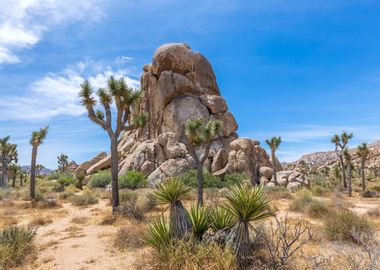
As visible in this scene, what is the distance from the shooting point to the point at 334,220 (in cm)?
883

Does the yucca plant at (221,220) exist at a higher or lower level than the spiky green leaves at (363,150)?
lower

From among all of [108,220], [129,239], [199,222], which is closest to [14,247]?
[129,239]

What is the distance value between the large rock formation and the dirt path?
60.5 ft

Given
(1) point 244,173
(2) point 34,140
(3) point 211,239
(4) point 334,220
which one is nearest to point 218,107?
(1) point 244,173

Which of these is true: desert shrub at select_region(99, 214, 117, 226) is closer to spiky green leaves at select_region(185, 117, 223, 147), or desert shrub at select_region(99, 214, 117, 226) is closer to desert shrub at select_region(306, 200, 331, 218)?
spiky green leaves at select_region(185, 117, 223, 147)

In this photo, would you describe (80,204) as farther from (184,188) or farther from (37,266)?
(184,188)

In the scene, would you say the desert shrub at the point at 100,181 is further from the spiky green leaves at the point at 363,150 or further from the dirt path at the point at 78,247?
the spiky green leaves at the point at 363,150

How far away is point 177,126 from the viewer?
3747 centimetres

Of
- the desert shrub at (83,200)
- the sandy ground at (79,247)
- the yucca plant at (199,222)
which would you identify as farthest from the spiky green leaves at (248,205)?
the desert shrub at (83,200)

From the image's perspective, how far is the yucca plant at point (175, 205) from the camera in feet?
20.5

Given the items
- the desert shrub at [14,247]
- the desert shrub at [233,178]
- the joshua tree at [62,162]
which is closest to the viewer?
the desert shrub at [14,247]

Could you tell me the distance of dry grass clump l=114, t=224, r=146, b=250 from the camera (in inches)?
315

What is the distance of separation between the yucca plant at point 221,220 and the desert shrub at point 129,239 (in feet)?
8.40

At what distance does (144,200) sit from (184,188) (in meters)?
8.77
